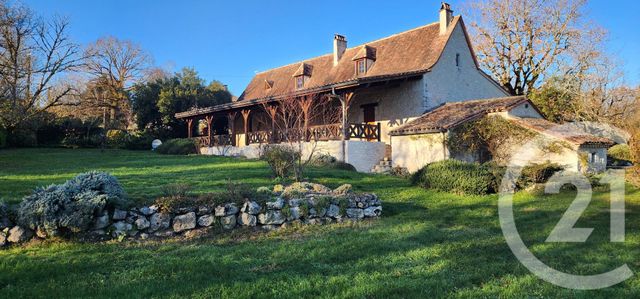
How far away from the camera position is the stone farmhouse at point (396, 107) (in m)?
17.2

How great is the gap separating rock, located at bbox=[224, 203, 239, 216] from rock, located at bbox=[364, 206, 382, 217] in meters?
2.75

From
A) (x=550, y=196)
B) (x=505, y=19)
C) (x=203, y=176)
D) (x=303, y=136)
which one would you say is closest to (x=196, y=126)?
(x=303, y=136)

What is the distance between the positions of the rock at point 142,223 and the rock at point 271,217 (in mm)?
1858

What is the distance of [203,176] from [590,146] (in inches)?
570

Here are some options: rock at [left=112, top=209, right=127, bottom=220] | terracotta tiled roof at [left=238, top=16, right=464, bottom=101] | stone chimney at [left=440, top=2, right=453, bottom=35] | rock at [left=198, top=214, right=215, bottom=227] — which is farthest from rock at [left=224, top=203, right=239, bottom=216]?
stone chimney at [left=440, top=2, right=453, bottom=35]

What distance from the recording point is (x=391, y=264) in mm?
5352

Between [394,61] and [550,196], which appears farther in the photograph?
[394,61]

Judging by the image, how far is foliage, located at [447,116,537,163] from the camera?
16688mm

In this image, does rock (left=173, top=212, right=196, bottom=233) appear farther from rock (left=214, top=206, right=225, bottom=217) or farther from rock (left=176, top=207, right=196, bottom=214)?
rock (left=214, top=206, right=225, bottom=217)

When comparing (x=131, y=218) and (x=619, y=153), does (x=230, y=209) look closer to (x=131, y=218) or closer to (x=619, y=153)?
(x=131, y=218)

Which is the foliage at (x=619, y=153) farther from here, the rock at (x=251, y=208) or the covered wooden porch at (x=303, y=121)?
the rock at (x=251, y=208)

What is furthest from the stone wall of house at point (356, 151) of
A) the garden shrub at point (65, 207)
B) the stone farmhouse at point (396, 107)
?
the garden shrub at point (65, 207)

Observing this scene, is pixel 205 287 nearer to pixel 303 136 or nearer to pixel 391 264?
pixel 391 264

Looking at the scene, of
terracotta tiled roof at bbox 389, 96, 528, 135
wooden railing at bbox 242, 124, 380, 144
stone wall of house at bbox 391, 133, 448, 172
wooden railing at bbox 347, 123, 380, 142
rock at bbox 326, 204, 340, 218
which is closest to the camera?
rock at bbox 326, 204, 340, 218
